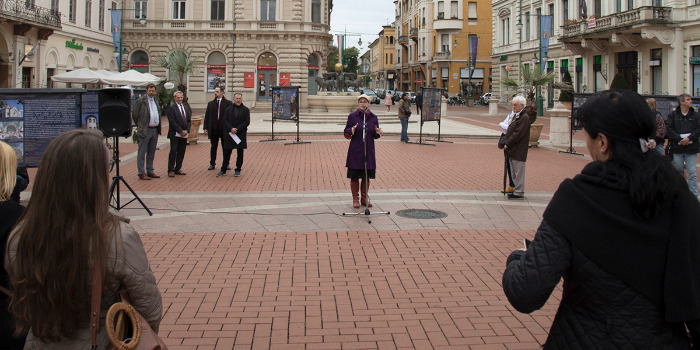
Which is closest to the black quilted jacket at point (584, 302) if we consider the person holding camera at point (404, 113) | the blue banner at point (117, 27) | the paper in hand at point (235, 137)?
the paper in hand at point (235, 137)

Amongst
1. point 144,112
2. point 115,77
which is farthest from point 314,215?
point 115,77

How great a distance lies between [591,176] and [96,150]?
1895 mm

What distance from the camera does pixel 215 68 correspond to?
48.8 metres

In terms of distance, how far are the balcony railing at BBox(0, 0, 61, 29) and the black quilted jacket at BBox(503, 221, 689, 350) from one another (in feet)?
104

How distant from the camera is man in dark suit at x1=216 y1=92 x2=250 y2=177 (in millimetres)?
12703

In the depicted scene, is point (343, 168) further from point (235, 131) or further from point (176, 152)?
point (176, 152)

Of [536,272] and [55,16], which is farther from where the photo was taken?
[55,16]

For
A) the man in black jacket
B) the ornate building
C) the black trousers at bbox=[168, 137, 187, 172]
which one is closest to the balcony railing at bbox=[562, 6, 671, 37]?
the ornate building

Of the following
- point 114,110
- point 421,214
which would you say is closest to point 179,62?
point 114,110

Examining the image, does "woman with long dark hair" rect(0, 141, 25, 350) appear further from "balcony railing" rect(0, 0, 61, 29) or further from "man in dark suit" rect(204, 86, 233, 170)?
"balcony railing" rect(0, 0, 61, 29)

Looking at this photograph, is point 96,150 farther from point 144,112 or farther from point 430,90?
point 430,90

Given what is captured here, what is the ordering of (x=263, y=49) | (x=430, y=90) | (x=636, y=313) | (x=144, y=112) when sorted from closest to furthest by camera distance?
(x=636, y=313), (x=144, y=112), (x=430, y=90), (x=263, y=49)

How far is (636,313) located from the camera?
7.08 ft

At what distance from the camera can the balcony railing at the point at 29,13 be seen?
28.7 metres
